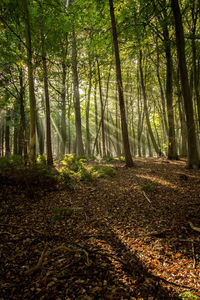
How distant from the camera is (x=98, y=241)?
10.8ft

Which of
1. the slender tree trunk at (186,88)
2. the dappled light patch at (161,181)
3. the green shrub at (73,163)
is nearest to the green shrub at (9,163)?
the green shrub at (73,163)

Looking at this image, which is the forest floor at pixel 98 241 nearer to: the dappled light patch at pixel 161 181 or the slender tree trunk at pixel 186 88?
the dappled light patch at pixel 161 181

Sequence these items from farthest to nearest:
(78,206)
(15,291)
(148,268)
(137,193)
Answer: (137,193) < (78,206) < (148,268) < (15,291)

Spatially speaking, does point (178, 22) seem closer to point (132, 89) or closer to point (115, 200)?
point (115, 200)

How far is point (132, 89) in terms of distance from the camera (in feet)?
69.9

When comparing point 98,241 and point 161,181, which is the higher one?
point 161,181

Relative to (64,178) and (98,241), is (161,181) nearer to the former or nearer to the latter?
(64,178)

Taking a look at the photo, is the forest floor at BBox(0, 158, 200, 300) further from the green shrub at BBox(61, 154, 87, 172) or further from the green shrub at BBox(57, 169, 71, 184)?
the green shrub at BBox(61, 154, 87, 172)

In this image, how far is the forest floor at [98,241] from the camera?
86.4 inches

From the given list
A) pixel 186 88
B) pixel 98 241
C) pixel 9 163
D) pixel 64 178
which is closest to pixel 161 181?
pixel 64 178

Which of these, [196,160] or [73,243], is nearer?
[73,243]

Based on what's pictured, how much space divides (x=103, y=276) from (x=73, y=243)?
94 cm

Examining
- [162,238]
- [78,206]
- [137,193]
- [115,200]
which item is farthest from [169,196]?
[78,206]

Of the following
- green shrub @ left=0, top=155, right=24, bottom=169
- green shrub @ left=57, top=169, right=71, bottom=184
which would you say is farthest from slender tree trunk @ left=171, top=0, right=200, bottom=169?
green shrub @ left=0, top=155, right=24, bottom=169
